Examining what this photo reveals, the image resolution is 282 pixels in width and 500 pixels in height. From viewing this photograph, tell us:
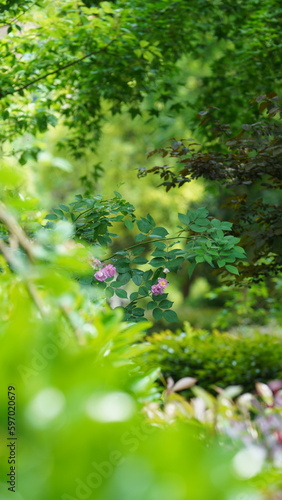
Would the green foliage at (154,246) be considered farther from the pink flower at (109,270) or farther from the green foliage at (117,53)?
the green foliage at (117,53)

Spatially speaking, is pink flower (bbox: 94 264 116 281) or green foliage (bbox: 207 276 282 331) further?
green foliage (bbox: 207 276 282 331)

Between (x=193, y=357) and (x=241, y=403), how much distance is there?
4959 millimetres

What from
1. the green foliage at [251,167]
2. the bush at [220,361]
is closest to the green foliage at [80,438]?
the green foliage at [251,167]

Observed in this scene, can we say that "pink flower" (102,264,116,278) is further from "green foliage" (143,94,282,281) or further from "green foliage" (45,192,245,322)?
"green foliage" (143,94,282,281)

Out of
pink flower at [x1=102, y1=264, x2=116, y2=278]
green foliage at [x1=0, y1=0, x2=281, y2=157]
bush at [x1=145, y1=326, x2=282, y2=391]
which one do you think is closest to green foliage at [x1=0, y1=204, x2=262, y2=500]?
pink flower at [x1=102, y1=264, x2=116, y2=278]

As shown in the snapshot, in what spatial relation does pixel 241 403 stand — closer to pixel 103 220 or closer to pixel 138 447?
pixel 138 447

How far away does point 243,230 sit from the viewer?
3643 millimetres

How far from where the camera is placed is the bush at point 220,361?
6.30 m

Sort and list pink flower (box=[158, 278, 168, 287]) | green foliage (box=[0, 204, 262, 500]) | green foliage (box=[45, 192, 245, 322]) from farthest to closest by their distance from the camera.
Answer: pink flower (box=[158, 278, 168, 287]) → green foliage (box=[45, 192, 245, 322]) → green foliage (box=[0, 204, 262, 500])

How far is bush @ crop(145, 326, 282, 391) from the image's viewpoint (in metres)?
6.30

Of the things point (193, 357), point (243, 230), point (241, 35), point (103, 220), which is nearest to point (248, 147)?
point (243, 230)

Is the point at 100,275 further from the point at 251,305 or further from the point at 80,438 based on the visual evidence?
the point at 251,305

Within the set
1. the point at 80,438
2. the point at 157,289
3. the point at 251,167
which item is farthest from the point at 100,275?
the point at 80,438

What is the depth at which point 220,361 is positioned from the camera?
21.1 ft
